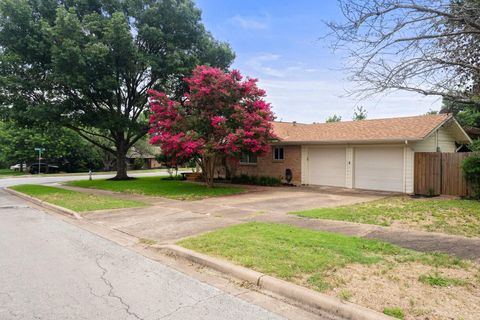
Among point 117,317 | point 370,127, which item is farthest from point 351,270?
point 370,127

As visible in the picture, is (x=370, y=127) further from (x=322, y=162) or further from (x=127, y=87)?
(x=127, y=87)

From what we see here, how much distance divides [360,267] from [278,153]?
52.4 ft

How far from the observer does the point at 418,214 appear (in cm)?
1001

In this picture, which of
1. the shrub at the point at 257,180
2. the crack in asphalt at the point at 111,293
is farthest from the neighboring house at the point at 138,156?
the crack in asphalt at the point at 111,293

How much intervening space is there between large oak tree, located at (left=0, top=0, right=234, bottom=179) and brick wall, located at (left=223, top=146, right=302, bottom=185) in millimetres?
7618

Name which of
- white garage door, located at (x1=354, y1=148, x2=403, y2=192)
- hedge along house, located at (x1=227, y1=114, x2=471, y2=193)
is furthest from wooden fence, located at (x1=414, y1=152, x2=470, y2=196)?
white garage door, located at (x1=354, y1=148, x2=403, y2=192)

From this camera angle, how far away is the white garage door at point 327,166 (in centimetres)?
1812

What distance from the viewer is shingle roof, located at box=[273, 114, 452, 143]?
15.4m

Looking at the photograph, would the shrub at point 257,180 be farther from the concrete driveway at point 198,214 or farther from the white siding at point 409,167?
the white siding at point 409,167

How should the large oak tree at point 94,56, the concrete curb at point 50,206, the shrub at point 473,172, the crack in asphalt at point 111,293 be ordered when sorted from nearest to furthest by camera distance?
the crack in asphalt at point 111,293 → the concrete curb at point 50,206 → the shrub at point 473,172 → the large oak tree at point 94,56

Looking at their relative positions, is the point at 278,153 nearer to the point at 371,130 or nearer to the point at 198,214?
the point at 371,130

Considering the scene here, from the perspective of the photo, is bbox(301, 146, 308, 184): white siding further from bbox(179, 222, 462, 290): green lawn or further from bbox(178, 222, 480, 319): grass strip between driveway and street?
bbox(178, 222, 480, 319): grass strip between driveway and street

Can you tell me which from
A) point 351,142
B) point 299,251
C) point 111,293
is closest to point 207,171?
point 351,142

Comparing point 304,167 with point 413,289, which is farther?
point 304,167
